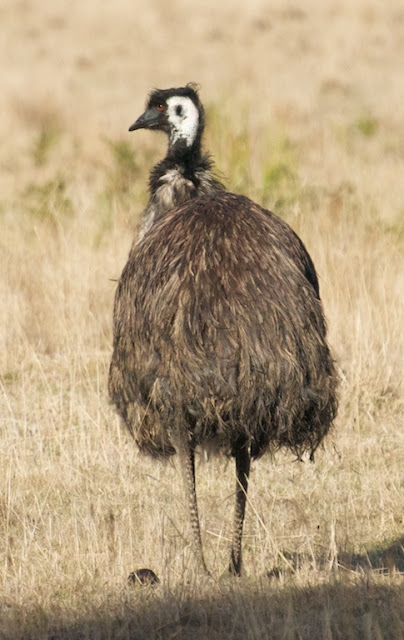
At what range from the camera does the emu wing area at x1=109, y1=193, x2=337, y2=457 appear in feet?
14.4

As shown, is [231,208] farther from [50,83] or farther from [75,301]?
[50,83]

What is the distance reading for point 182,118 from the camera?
6.05 meters

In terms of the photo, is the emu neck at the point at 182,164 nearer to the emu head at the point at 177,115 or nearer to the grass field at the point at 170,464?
the emu head at the point at 177,115

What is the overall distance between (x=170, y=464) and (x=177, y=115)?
1862 mm

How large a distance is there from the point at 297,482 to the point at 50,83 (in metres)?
18.6

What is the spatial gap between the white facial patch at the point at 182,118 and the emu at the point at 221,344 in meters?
0.91

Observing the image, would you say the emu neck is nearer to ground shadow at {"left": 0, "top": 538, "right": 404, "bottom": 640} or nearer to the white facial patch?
the white facial patch

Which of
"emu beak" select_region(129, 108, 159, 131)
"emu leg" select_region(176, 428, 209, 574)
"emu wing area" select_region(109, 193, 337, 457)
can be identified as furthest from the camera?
"emu beak" select_region(129, 108, 159, 131)

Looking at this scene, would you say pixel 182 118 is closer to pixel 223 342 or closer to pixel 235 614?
pixel 223 342

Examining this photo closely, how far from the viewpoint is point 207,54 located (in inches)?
1174

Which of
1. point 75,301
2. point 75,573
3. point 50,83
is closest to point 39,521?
point 75,573

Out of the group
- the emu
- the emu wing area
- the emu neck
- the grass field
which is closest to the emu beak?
the emu neck

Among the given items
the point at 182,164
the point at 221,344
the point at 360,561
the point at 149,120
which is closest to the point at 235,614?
the point at 221,344

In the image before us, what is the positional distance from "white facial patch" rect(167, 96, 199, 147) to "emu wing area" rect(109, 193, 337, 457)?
1104 millimetres
